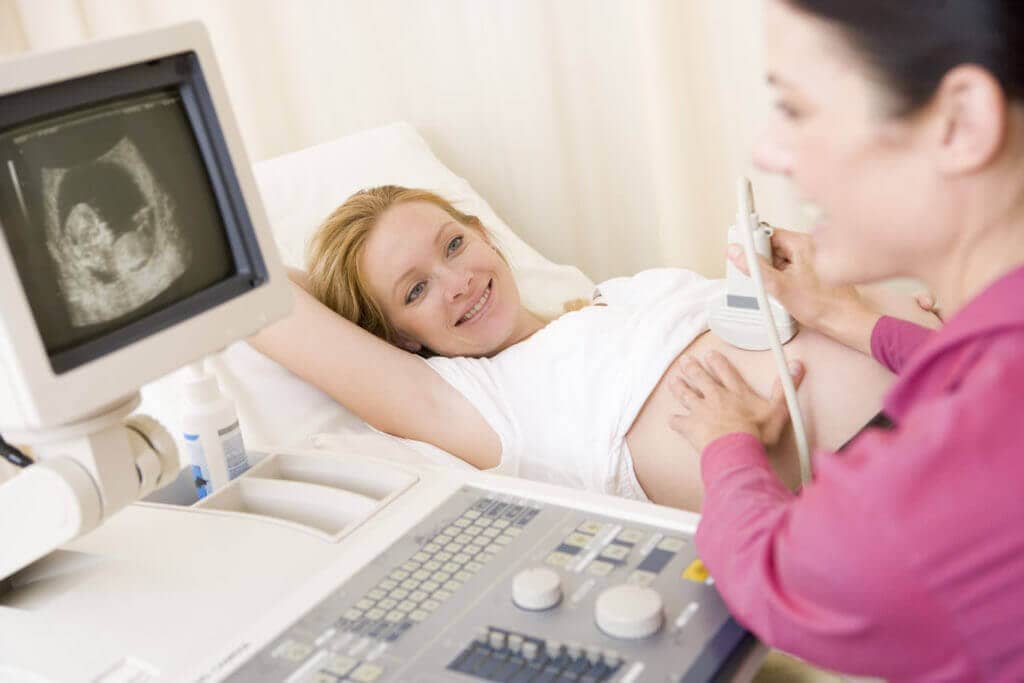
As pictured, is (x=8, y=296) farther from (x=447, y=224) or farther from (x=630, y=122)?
(x=630, y=122)

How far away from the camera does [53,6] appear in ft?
7.84

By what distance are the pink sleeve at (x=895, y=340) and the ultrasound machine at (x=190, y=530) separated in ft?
1.45

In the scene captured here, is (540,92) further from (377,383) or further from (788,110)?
(788,110)

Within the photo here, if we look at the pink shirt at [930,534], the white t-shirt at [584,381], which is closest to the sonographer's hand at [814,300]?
the white t-shirt at [584,381]

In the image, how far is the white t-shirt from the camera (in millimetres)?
1431

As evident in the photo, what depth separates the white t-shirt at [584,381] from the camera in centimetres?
143

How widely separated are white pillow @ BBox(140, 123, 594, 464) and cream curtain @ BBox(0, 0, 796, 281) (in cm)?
16

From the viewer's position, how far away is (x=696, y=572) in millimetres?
927

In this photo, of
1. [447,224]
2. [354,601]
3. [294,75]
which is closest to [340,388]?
[447,224]

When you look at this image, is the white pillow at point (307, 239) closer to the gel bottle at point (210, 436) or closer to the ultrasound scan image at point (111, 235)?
the gel bottle at point (210, 436)

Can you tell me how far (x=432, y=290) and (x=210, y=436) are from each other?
1.76 feet

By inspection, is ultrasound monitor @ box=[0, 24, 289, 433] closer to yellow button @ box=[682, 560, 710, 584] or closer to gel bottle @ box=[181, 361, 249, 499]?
gel bottle @ box=[181, 361, 249, 499]

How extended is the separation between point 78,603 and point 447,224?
905mm

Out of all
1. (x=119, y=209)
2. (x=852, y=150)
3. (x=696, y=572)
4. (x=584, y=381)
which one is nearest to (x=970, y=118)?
(x=852, y=150)
